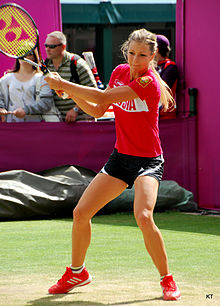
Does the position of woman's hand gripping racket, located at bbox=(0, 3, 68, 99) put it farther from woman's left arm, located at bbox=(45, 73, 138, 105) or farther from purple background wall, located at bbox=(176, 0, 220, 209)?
purple background wall, located at bbox=(176, 0, 220, 209)

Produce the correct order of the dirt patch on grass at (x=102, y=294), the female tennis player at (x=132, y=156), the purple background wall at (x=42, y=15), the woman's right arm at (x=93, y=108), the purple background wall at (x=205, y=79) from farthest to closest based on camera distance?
the purple background wall at (x=42, y=15)
the purple background wall at (x=205, y=79)
the woman's right arm at (x=93, y=108)
the female tennis player at (x=132, y=156)
the dirt patch on grass at (x=102, y=294)

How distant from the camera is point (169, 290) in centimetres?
432

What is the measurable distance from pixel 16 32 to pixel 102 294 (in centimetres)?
221

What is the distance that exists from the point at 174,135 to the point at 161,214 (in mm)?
1286

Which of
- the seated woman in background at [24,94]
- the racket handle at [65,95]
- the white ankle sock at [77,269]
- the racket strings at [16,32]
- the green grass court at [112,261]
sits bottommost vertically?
the green grass court at [112,261]

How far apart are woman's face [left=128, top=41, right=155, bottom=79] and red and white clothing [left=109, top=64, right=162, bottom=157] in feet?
0.21

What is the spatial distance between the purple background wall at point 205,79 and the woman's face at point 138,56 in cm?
445

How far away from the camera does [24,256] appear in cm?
585

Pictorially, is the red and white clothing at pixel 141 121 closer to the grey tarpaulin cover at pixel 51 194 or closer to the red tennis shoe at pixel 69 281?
the red tennis shoe at pixel 69 281

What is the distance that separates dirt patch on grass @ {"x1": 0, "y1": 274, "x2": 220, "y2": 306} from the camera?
426cm

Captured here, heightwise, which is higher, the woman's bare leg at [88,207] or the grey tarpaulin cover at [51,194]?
the woman's bare leg at [88,207]

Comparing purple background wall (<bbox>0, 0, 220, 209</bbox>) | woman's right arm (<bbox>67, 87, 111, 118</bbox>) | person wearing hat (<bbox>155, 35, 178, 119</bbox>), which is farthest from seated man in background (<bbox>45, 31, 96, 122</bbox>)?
woman's right arm (<bbox>67, 87, 111, 118</bbox>)

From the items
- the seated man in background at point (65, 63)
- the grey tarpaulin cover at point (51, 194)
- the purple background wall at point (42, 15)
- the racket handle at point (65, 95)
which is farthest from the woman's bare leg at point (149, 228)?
the purple background wall at point (42, 15)

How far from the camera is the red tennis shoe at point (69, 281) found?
4.54 metres
